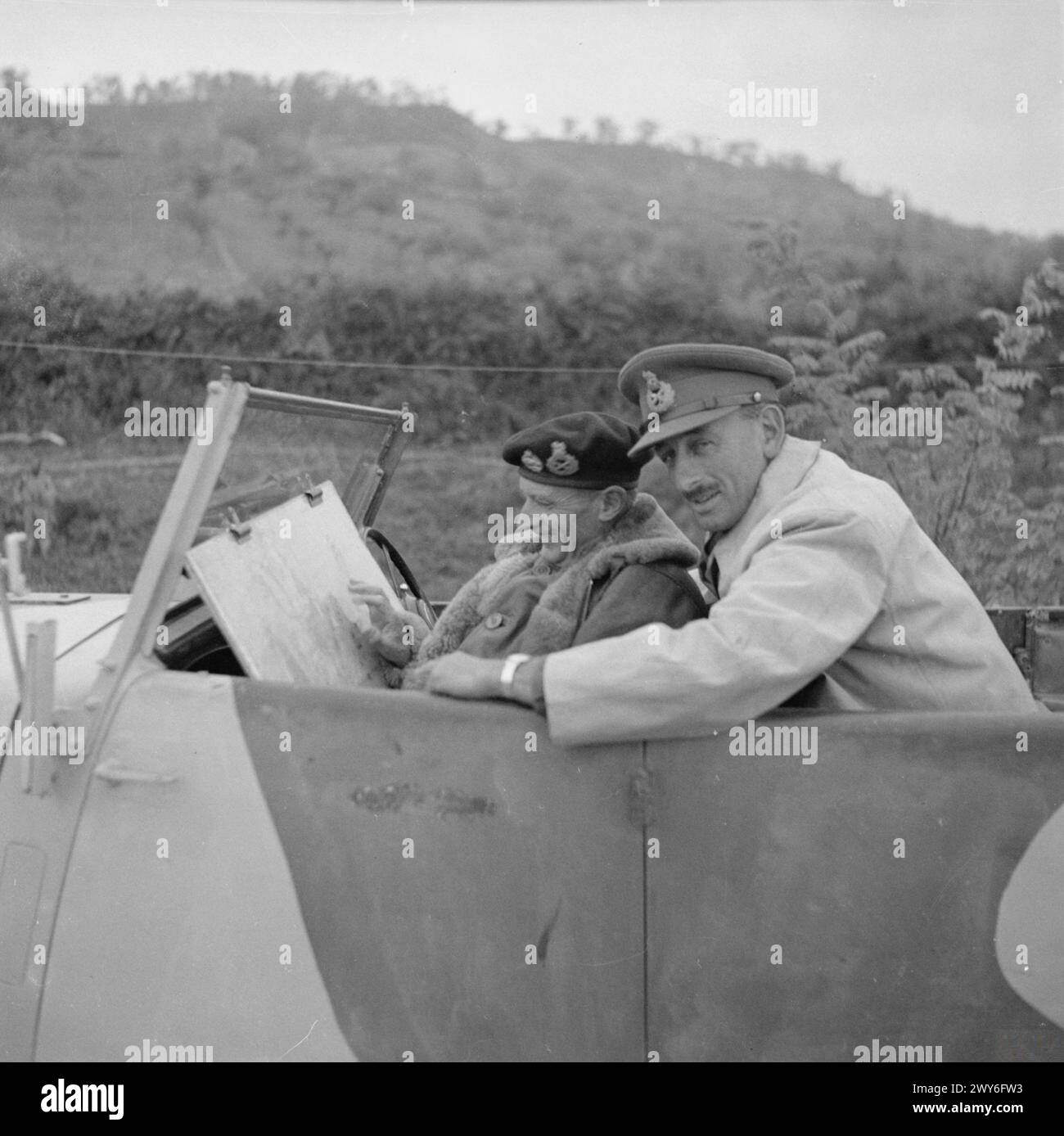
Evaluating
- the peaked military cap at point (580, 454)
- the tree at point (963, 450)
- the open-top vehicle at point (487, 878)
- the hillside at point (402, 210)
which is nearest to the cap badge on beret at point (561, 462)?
the peaked military cap at point (580, 454)

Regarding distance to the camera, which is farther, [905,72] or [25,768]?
[905,72]

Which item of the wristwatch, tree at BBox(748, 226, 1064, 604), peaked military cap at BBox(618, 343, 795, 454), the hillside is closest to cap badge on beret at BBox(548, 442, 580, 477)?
peaked military cap at BBox(618, 343, 795, 454)

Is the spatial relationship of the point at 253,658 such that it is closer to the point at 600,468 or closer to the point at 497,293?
the point at 600,468

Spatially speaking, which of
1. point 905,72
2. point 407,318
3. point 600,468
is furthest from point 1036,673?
point 905,72

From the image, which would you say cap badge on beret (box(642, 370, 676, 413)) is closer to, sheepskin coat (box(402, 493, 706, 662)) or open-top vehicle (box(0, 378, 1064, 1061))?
sheepskin coat (box(402, 493, 706, 662))

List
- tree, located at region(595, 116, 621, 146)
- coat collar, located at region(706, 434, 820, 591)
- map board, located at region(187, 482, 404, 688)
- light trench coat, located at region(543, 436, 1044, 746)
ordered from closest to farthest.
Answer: light trench coat, located at region(543, 436, 1044, 746) < map board, located at region(187, 482, 404, 688) < coat collar, located at region(706, 434, 820, 591) < tree, located at region(595, 116, 621, 146)

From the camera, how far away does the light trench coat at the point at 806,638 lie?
2037 mm

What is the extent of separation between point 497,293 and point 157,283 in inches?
112

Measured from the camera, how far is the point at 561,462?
2.54 metres

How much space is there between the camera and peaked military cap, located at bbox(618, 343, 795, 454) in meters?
2.51

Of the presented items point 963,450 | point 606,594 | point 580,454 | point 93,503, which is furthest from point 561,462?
point 93,503
